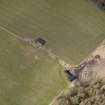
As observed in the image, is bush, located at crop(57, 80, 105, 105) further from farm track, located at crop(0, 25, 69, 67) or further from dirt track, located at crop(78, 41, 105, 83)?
farm track, located at crop(0, 25, 69, 67)

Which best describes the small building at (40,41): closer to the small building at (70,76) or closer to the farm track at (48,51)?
the farm track at (48,51)

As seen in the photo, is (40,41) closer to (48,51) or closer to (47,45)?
(47,45)

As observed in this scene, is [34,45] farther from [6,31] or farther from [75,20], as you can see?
[75,20]

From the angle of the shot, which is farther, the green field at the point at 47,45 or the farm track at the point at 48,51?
the farm track at the point at 48,51

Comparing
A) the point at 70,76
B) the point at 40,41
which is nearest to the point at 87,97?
the point at 70,76

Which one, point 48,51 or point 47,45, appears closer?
point 48,51

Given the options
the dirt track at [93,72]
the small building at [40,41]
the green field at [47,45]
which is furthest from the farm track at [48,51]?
the dirt track at [93,72]

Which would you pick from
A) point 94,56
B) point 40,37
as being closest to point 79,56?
point 94,56

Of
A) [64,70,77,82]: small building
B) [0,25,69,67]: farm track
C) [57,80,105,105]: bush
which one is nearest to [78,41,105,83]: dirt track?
[64,70,77,82]: small building
